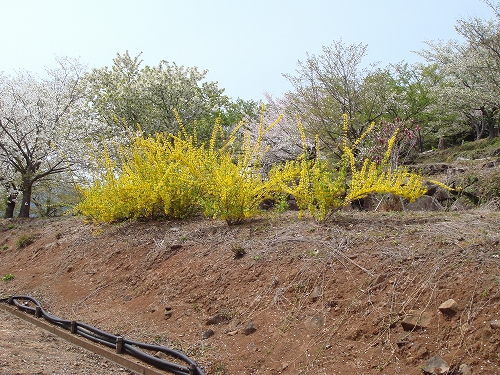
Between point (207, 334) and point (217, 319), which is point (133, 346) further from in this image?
point (217, 319)

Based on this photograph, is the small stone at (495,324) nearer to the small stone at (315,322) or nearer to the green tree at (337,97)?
the small stone at (315,322)

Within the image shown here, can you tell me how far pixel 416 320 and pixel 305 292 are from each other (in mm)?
1194

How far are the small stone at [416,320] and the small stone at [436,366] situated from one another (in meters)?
0.34

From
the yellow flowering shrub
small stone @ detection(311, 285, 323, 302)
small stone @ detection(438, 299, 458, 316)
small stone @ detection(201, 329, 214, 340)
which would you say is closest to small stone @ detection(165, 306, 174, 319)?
small stone @ detection(201, 329, 214, 340)

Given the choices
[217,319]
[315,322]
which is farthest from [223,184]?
[315,322]

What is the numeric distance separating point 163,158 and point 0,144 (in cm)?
872

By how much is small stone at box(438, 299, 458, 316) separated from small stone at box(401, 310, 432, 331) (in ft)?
0.35

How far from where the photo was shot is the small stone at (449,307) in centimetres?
345

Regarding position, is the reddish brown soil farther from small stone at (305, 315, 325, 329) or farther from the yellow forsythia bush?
the yellow forsythia bush

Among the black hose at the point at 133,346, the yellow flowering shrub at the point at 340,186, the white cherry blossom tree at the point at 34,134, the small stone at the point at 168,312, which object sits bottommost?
the black hose at the point at 133,346

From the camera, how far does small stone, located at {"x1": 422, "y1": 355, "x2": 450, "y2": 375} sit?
3043 mm

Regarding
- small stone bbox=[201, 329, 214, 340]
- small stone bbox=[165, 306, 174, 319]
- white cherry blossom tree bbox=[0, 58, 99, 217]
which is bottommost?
small stone bbox=[201, 329, 214, 340]

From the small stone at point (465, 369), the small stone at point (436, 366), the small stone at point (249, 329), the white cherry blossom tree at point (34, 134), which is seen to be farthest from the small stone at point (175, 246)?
the white cherry blossom tree at point (34, 134)

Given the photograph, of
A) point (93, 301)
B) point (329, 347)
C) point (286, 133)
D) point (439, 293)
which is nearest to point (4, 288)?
point (93, 301)
